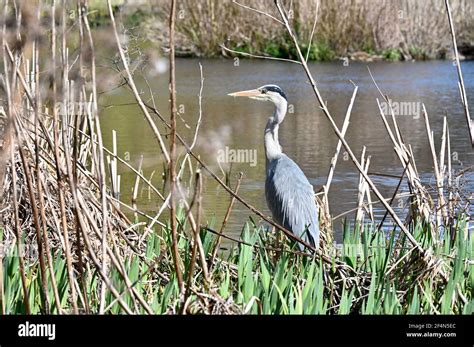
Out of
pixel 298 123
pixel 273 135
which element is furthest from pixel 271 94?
pixel 298 123

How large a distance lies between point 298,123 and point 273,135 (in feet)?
20.9

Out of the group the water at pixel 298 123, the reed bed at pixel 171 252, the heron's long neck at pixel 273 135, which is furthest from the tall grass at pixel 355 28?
the reed bed at pixel 171 252

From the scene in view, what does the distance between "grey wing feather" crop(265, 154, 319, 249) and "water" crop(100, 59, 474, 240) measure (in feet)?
1.84

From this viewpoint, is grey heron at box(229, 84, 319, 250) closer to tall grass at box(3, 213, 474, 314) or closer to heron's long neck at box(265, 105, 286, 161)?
heron's long neck at box(265, 105, 286, 161)

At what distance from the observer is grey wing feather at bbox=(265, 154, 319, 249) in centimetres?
440

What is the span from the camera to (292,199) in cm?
460

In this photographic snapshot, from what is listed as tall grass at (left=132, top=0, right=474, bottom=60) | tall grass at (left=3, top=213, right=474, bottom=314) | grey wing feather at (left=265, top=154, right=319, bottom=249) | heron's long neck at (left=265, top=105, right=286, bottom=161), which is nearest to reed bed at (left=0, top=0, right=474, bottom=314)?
tall grass at (left=3, top=213, right=474, bottom=314)

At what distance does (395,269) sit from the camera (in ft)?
12.4

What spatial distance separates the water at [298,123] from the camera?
726cm

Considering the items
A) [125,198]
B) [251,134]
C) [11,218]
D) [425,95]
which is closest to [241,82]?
[425,95]

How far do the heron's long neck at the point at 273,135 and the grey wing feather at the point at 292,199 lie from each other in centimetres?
12

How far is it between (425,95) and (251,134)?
4.07 meters

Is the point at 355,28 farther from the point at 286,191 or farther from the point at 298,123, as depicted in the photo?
the point at 286,191

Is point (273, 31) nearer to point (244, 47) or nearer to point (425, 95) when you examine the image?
point (244, 47)
